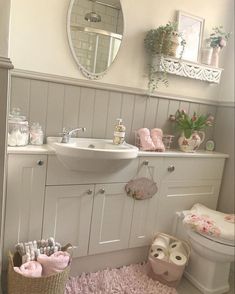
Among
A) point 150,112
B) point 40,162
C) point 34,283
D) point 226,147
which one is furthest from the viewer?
point 226,147

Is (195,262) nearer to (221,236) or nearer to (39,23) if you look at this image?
(221,236)

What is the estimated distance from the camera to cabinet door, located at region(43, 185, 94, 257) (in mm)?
1593

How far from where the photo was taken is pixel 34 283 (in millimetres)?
1338

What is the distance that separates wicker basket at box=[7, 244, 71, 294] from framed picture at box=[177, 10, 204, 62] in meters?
1.76

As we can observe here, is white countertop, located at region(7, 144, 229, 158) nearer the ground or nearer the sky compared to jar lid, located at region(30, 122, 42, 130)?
nearer the ground

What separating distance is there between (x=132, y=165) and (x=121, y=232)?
18.4 inches

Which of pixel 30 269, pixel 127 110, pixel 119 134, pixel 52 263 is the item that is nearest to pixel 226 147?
pixel 127 110

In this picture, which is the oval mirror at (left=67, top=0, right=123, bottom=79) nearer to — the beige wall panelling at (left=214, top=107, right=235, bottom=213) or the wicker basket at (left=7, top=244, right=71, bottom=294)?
the beige wall panelling at (left=214, top=107, right=235, bottom=213)

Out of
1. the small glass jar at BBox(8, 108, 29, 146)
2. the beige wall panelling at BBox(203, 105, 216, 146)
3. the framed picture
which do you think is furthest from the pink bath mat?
the framed picture

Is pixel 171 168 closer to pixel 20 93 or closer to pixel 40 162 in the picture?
pixel 40 162

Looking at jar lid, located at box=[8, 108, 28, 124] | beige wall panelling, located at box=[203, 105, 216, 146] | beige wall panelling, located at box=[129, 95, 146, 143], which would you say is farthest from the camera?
beige wall panelling, located at box=[203, 105, 216, 146]

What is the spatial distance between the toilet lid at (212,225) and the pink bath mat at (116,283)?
0.44 meters

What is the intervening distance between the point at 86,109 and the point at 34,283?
3.57ft

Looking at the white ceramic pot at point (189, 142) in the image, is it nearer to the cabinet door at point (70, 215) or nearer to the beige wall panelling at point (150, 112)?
the beige wall panelling at point (150, 112)
